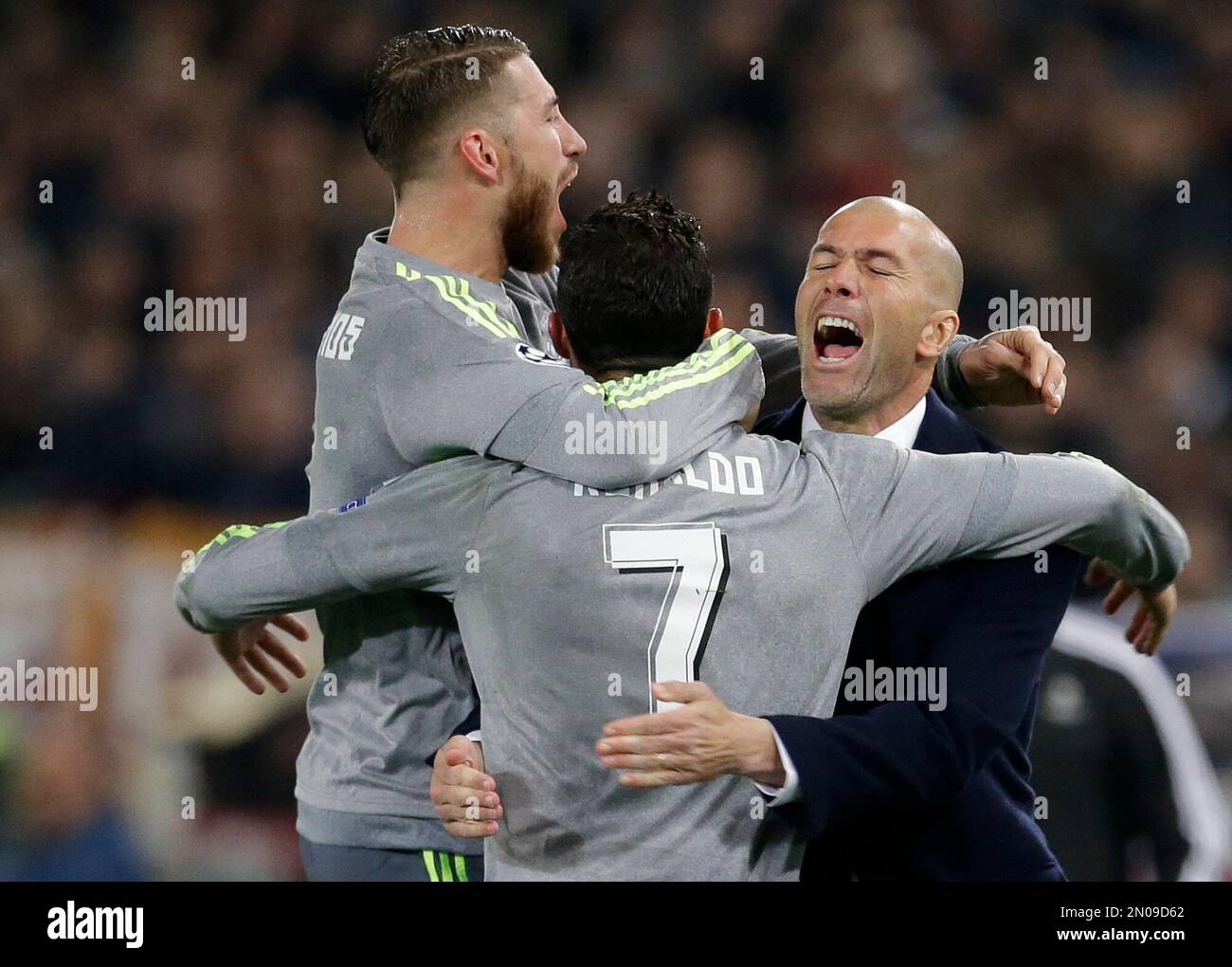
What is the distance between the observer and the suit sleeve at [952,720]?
4.75 ft

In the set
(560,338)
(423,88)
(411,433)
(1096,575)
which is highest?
(423,88)

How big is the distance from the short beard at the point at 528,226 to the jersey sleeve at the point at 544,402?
20 centimetres

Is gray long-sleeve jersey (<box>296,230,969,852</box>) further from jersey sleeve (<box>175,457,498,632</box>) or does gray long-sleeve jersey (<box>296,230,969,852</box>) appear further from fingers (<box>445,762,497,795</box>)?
fingers (<box>445,762,497,795</box>)

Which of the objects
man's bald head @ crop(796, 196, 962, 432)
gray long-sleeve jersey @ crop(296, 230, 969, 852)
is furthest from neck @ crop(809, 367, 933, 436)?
gray long-sleeve jersey @ crop(296, 230, 969, 852)

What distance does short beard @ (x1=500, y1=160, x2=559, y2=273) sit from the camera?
1786mm

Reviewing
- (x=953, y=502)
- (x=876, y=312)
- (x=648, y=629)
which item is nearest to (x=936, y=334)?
(x=876, y=312)

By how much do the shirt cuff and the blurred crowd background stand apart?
1417 mm

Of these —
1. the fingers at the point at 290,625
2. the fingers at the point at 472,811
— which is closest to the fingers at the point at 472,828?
the fingers at the point at 472,811

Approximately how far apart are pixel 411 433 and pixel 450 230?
12.2 inches

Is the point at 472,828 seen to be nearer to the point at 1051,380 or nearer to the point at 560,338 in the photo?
the point at 560,338

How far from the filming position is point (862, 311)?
174 cm

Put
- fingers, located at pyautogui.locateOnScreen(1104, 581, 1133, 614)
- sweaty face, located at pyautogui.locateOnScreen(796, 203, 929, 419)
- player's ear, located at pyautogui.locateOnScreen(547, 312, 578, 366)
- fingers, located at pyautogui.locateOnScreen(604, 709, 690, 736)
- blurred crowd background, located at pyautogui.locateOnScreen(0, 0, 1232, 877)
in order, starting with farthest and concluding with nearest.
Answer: blurred crowd background, located at pyautogui.locateOnScreen(0, 0, 1232, 877), fingers, located at pyautogui.locateOnScreen(1104, 581, 1133, 614), sweaty face, located at pyautogui.locateOnScreen(796, 203, 929, 419), player's ear, located at pyautogui.locateOnScreen(547, 312, 578, 366), fingers, located at pyautogui.locateOnScreen(604, 709, 690, 736)

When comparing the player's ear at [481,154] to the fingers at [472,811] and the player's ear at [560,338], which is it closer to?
the player's ear at [560,338]
